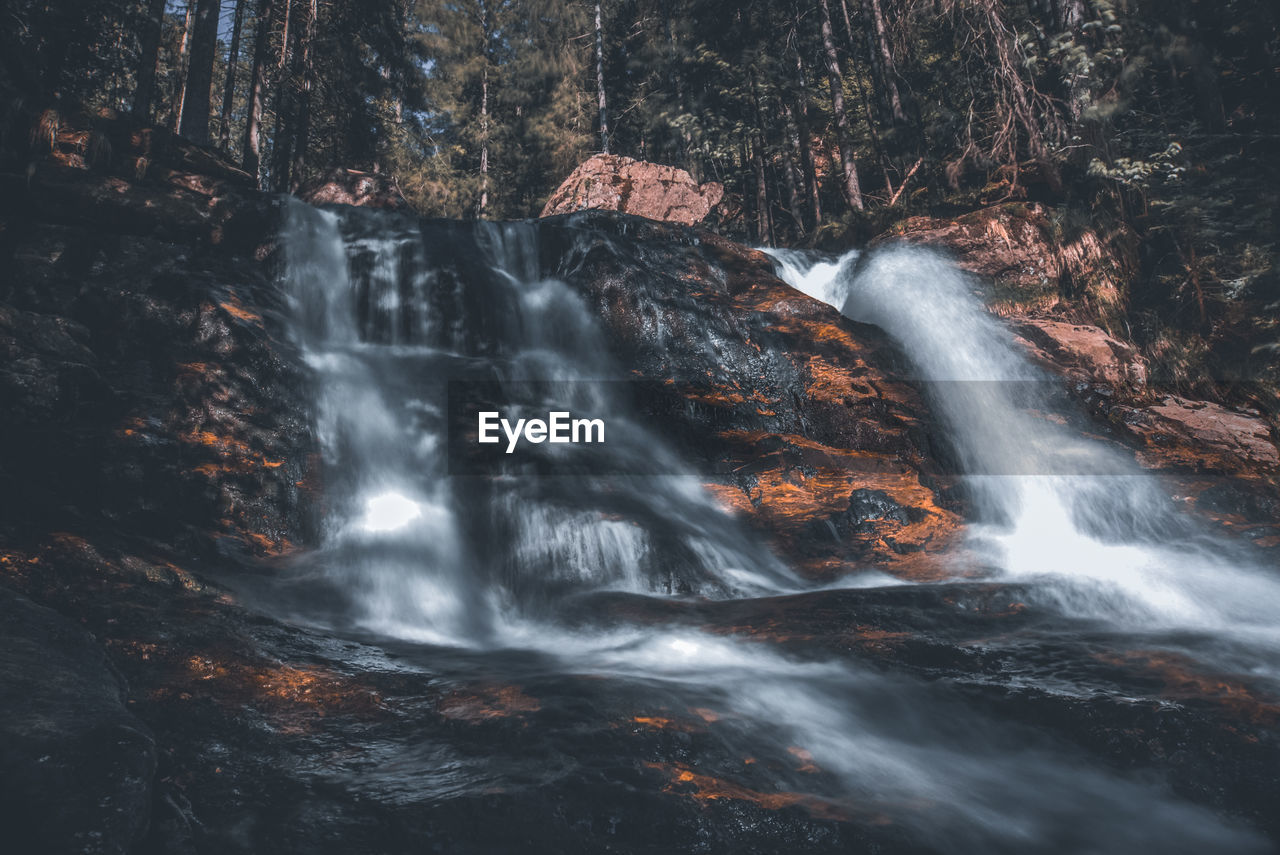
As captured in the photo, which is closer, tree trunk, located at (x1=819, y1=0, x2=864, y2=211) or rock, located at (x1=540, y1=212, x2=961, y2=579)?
rock, located at (x1=540, y1=212, x2=961, y2=579)

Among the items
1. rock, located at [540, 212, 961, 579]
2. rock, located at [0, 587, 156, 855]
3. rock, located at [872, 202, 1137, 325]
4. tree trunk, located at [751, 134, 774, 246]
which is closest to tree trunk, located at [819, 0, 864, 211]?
tree trunk, located at [751, 134, 774, 246]

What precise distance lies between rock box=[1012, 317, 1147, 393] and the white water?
0.41 metres

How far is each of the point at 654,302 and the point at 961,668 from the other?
6.28 metres

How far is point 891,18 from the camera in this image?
19.5 meters

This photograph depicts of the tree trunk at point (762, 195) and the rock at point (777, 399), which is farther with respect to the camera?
the tree trunk at point (762, 195)

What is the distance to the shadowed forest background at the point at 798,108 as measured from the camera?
34.7 feet

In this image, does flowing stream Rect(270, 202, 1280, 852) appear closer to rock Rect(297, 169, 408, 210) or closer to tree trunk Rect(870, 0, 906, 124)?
rock Rect(297, 169, 408, 210)

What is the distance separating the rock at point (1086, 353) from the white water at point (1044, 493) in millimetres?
414

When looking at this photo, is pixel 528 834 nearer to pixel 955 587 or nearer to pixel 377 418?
pixel 955 587

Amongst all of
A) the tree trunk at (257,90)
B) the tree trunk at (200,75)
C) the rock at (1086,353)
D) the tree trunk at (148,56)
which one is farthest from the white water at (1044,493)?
the tree trunk at (148,56)

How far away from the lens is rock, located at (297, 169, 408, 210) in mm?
14359

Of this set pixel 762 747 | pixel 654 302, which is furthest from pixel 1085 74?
pixel 762 747

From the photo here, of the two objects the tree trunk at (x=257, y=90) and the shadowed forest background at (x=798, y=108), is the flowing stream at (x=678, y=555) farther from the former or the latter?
the tree trunk at (x=257, y=90)

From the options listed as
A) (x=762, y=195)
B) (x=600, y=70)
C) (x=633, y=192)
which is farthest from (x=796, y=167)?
(x=600, y=70)
